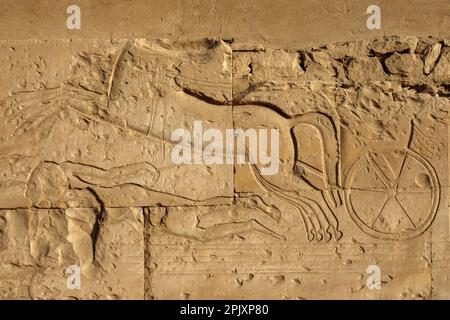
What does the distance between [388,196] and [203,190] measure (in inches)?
55.4

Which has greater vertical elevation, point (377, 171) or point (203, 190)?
point (377, 171)

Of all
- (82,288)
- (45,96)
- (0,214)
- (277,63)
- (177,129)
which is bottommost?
(82,288)

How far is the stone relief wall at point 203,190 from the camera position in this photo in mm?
4215

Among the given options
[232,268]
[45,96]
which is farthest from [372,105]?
[45,96]

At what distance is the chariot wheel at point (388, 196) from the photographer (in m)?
4.22

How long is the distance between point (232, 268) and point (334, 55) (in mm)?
1828

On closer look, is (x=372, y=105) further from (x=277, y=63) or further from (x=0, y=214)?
(x=0, y=214)

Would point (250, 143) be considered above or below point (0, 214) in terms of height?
above

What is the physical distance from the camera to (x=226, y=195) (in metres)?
4.23

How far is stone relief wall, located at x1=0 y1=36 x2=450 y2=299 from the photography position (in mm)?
4215

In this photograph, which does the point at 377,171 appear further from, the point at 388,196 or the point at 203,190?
the point at 203,190

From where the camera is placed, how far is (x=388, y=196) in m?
4.23

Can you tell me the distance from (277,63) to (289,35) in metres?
0.27

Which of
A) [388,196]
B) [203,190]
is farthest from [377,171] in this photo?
[203,190]
